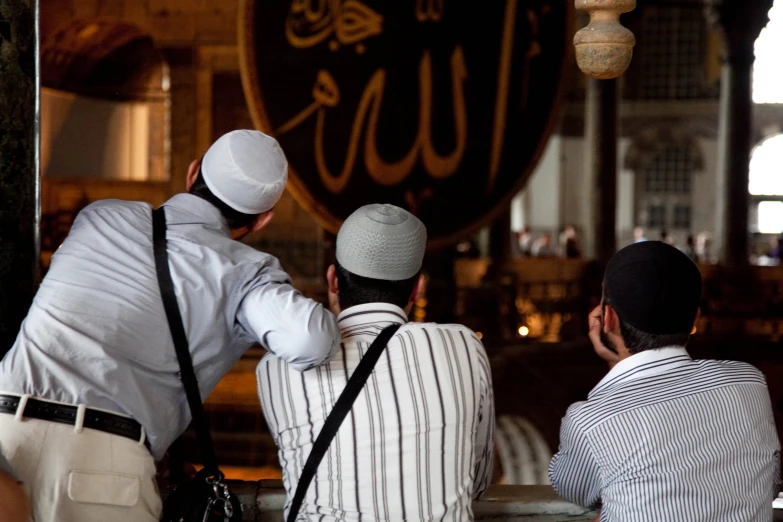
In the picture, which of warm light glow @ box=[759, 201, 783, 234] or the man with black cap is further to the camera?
warm light glow @ box=[759, 201, 783, 234]

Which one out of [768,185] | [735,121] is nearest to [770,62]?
[768,185]

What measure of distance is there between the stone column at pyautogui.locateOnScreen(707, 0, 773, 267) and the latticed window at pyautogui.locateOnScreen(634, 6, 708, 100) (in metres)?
10.6

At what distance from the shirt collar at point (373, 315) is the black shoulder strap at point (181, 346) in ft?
0.87

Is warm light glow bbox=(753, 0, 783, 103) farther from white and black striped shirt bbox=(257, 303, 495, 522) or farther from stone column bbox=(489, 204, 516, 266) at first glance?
white and black striped shirt bbox=(257, 303, 495, 522)

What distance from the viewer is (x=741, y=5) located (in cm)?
957

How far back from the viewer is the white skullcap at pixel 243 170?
1.63m

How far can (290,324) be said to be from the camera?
1.47 m

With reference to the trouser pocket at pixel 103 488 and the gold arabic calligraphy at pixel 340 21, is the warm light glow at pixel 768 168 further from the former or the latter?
the trouser pocket at pixel 103 488

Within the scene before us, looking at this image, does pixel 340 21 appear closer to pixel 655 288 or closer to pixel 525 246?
pixel 655 288

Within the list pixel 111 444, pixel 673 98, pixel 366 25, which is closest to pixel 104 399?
pixel 111 444

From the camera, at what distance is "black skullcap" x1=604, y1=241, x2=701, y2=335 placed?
4.83 ft

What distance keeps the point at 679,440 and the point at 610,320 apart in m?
0.23

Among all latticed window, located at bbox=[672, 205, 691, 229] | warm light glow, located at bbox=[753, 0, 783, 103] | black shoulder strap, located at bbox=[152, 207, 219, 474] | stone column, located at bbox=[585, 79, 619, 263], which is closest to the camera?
black shoulder strap, located at bbox=[152, 207, 219, 474]

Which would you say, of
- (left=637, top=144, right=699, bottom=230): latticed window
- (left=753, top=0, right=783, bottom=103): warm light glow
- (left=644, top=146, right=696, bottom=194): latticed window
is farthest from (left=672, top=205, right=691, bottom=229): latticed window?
(left=753, top=0, right=783, bottom=103): warm light glow
